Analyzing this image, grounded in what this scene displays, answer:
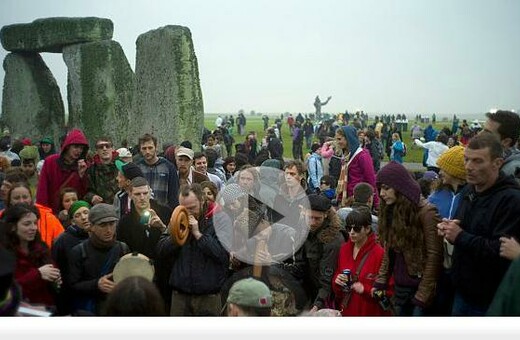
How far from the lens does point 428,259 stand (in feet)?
13.4

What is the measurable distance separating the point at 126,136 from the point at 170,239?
11.0m

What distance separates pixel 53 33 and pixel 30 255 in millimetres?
13360

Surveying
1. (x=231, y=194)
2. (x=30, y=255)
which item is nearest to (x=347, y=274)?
(x=231, y=194)

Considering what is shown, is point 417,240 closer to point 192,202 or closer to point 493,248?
point 493,248

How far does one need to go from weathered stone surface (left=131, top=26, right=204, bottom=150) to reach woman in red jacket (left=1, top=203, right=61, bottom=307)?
8340mm

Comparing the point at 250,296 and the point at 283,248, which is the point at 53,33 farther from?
the point at 250,296

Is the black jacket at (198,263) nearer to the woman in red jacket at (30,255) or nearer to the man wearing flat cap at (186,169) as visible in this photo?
the woman in red jacket at (30,255)

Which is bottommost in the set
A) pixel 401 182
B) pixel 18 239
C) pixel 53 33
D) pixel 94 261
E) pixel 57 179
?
pixel 94 261

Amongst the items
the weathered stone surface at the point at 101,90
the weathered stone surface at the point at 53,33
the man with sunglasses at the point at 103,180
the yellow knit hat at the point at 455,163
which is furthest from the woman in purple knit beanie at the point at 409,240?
the weathered stone surface at the point at 53,33

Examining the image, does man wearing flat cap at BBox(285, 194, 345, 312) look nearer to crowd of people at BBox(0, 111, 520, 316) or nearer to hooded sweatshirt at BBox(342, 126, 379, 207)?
crowd of people at BBox(0, 111, 520, 316)

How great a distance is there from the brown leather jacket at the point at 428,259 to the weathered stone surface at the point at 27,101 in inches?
561

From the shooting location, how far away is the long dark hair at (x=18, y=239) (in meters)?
4.30
